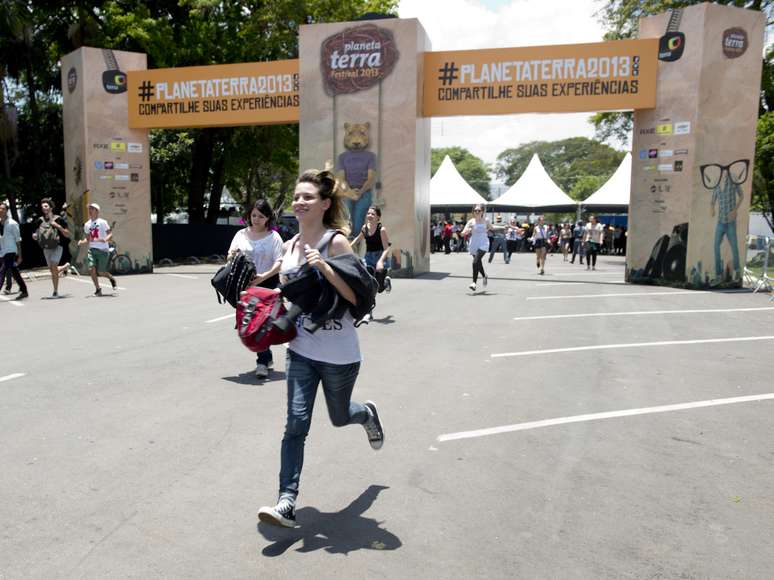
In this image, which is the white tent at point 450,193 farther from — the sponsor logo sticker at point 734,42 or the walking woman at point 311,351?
the walking woman at point 311,351

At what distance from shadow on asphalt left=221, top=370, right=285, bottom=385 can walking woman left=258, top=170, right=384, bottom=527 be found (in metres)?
2.92

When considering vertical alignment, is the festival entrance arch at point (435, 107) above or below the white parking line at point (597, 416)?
above

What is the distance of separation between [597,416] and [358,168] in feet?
43.1

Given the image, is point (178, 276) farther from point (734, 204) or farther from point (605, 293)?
point (734, 204)

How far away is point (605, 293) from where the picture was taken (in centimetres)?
1461

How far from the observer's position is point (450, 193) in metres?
35.1

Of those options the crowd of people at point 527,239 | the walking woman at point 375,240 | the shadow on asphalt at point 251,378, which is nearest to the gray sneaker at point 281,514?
the shadow on asphalt at point 251,378

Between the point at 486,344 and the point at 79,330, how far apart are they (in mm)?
5292

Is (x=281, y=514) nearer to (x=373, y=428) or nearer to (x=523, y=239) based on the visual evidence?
(x=373, y=428)

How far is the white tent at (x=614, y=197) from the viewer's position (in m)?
31.8

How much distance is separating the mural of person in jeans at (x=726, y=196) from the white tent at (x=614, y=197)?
16.3 m

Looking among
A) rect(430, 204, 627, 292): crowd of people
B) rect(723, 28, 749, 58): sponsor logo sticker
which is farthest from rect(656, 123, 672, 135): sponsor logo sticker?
rect(430, 204, 627, 292): crowd of people

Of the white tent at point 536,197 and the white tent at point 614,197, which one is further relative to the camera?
the white tent at point 536,197

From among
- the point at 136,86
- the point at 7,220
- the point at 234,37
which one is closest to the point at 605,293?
the point at 7,220
